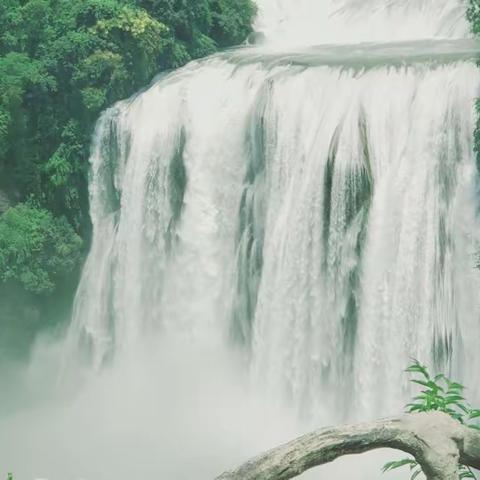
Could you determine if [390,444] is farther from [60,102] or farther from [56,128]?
[60,102]

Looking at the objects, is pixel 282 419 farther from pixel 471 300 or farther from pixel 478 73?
pixel 478 73

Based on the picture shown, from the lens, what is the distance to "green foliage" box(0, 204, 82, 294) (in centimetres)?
2120

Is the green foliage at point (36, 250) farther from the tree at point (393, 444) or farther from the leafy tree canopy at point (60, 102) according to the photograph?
the tree at point (393, 444)

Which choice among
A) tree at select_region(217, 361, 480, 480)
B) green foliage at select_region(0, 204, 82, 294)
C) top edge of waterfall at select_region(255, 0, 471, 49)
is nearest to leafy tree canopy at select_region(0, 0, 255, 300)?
green foliage at select_region(0, 204, 82, 294)

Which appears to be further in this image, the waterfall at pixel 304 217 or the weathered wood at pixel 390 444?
the waterfall at pixel 304 217

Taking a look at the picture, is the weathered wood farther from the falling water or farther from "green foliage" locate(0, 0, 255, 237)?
"green foliage" locate(0, 0, 255, 237)

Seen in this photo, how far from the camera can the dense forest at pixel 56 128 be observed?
21.5m

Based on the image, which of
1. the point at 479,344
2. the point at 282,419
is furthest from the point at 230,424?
the point at 479,344

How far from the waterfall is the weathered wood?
1093 centimetres

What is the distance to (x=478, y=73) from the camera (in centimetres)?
1614

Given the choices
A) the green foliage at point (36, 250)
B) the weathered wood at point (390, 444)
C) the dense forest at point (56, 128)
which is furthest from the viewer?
the dense forest at point (56, 128)

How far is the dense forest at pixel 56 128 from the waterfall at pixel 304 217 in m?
0.57

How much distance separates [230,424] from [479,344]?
5140 mm

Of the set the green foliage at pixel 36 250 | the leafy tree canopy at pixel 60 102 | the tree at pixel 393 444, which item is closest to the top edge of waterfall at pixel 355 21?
the leafy tree canopy at pixel 60 102
